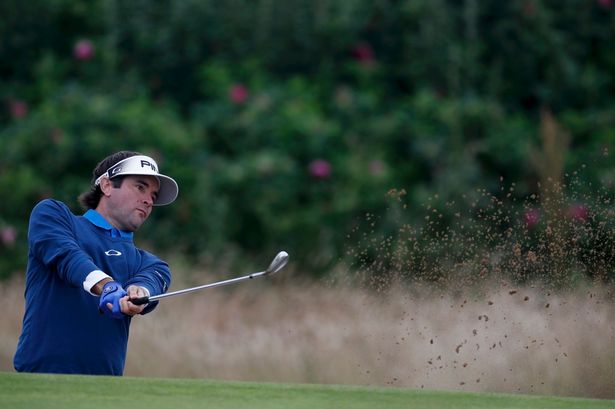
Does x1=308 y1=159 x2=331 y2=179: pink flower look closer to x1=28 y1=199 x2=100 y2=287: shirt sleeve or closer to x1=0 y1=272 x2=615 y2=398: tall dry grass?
x1=0 y1=272 x2=615 y2=398: tall dry grass

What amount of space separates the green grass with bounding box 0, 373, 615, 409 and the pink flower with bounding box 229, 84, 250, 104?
639 centimetres

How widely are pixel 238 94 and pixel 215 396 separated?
6.69 metres

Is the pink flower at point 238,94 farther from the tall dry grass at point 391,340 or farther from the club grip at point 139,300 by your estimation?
the club grip at point 139,300

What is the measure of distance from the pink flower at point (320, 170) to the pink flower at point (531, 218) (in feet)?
6.19

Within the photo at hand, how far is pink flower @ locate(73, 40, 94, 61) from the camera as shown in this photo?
1095cm

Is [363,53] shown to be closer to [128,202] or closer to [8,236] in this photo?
[8,236]

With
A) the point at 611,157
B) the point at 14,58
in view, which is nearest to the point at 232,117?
the point at 14,58

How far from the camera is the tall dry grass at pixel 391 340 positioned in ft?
22.0

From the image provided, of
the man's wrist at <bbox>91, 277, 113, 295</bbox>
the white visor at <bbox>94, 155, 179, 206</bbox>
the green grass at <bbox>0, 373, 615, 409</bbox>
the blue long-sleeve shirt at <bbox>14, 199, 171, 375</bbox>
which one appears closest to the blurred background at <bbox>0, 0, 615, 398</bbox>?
the green grass at <bbox>0, 373, 615, 409</bbox>

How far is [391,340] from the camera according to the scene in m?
7.25

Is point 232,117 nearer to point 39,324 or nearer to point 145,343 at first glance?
point 145,343

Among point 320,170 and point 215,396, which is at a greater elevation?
point 320,170

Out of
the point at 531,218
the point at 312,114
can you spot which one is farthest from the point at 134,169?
the point at 312,114

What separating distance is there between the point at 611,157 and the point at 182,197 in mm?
3721
